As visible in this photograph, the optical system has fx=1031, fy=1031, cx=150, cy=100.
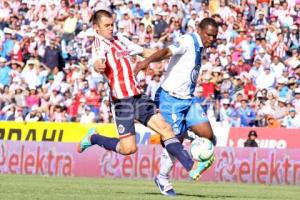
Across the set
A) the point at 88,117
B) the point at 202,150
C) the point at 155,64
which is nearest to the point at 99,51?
the point at 202,150

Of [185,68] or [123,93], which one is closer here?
[123,93]

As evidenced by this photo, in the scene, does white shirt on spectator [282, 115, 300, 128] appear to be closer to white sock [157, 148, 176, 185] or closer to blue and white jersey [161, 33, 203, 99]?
blue and white jersey [161, 33, 203, 99]

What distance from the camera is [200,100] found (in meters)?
26.2

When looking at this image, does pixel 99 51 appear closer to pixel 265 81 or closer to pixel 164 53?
pixel 164 53

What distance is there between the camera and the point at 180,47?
14.3 metres

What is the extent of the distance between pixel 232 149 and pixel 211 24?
833cm

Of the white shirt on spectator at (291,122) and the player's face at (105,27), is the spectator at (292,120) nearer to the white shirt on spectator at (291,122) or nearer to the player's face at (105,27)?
the white shirt on spectator at (291,122)

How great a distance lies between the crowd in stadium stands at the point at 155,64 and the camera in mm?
25953

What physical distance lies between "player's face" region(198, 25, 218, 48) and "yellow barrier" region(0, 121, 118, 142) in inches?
446

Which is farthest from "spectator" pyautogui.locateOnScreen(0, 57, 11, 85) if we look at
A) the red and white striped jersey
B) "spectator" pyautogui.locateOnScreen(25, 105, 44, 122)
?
the red and white striped jersey

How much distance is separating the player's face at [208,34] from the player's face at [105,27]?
1.34 metres

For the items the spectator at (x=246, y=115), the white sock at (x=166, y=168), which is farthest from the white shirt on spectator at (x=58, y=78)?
the white sock at (x=166, y=168)

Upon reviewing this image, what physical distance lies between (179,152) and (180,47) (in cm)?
154

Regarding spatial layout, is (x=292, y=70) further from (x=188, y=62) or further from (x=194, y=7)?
(x=188, y=62)
